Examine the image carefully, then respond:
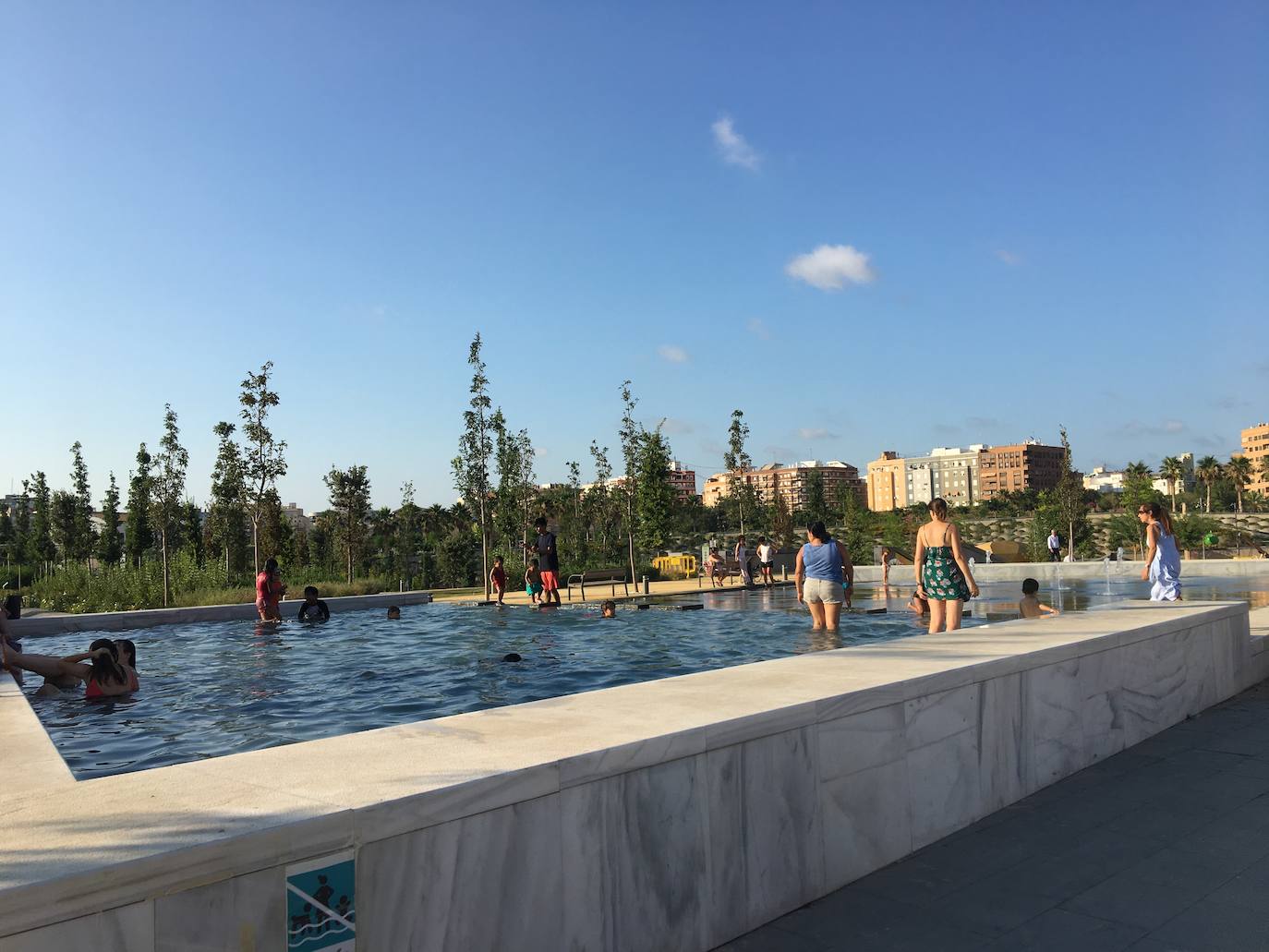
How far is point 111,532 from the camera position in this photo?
144ft

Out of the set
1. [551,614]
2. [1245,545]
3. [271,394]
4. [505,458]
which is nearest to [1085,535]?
[1245,545]

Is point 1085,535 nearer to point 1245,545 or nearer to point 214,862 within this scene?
point 1245,545

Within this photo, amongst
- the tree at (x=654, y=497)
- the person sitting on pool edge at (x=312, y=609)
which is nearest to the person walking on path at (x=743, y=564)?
the tree at (x=654, y=497)

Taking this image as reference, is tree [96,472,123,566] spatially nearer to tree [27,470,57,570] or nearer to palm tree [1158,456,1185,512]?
tree [27,470,57,570]

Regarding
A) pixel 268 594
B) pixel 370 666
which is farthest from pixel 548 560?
pixel 370 666

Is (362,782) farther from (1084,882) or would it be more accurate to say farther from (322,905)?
(1084,882)

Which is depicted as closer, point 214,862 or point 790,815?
point 214,862

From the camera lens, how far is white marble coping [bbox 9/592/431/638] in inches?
690

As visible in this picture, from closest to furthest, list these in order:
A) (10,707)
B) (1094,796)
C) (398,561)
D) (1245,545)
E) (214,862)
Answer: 1. (214,862)
2. (1094,796)
3. (10,707)
4. (1245,545)
5. (398,561)

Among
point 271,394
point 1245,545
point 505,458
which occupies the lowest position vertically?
point 1245,545

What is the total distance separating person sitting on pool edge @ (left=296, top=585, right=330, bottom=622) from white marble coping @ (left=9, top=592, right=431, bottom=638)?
1.73 m

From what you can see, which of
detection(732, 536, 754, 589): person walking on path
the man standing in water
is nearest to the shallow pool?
the man standing in water

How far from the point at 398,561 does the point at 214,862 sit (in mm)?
43041

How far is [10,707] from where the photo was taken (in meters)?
6.66
